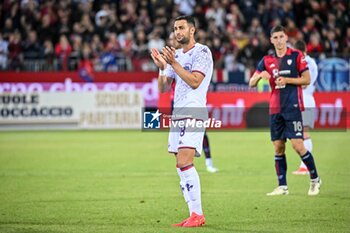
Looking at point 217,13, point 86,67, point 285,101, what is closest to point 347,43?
point 217,13

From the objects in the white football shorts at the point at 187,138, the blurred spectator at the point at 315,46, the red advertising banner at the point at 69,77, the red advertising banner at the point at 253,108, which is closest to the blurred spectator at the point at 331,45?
the blurred spectator at the point at 315,46

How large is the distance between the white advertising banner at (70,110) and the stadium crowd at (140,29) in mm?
1079

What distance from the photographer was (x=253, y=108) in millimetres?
24609

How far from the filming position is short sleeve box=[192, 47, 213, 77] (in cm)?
871

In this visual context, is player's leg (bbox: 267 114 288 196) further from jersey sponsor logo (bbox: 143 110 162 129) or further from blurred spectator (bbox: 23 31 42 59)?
blurred spectator (bbox: 23 31 42 59)

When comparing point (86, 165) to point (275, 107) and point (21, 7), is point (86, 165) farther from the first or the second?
point (21, 7)

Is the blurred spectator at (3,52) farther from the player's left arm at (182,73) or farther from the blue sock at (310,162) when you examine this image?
the player's left arm at (182,73)

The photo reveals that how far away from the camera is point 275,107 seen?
11.7 metres

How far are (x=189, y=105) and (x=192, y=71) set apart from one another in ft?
1.37

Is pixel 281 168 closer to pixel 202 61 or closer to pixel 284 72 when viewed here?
pixel 284 72

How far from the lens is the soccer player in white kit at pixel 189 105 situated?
8.74 m

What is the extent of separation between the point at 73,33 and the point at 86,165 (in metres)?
11.7

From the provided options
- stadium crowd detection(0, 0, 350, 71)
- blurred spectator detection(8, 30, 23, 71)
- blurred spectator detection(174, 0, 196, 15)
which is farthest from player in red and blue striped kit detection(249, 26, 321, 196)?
blurred spectator detection(174, 0, 196, 15)

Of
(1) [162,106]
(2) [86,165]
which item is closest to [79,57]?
(1) [162,106]
